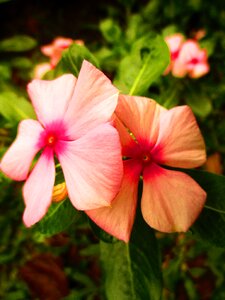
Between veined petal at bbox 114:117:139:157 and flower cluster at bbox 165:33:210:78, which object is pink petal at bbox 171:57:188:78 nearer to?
flower cluster at bbox 165:33:210:78

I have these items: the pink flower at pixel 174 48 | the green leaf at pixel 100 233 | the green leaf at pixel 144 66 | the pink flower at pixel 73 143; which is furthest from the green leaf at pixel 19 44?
the green leaf at pixel 100 233

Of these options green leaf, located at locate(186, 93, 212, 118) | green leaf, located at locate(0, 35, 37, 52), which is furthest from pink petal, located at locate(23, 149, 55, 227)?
green leaf, located at locate(0, 35, 37, 52)

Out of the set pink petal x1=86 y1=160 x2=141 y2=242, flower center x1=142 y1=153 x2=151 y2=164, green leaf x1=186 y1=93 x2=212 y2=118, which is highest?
flower center x1=142 y1=153 x2=151 y2=164

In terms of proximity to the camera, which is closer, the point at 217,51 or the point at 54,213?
the point at 54,213

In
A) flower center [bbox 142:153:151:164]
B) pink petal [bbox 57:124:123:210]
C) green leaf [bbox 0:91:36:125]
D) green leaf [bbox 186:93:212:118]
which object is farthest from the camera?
green leaf [bbox 186:93:212:118]

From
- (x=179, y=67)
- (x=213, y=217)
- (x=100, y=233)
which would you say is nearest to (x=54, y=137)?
(x=100, y=233)

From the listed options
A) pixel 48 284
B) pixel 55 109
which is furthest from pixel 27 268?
pixel 55 109

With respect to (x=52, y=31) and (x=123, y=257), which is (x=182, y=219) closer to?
(x=123, y=257)
